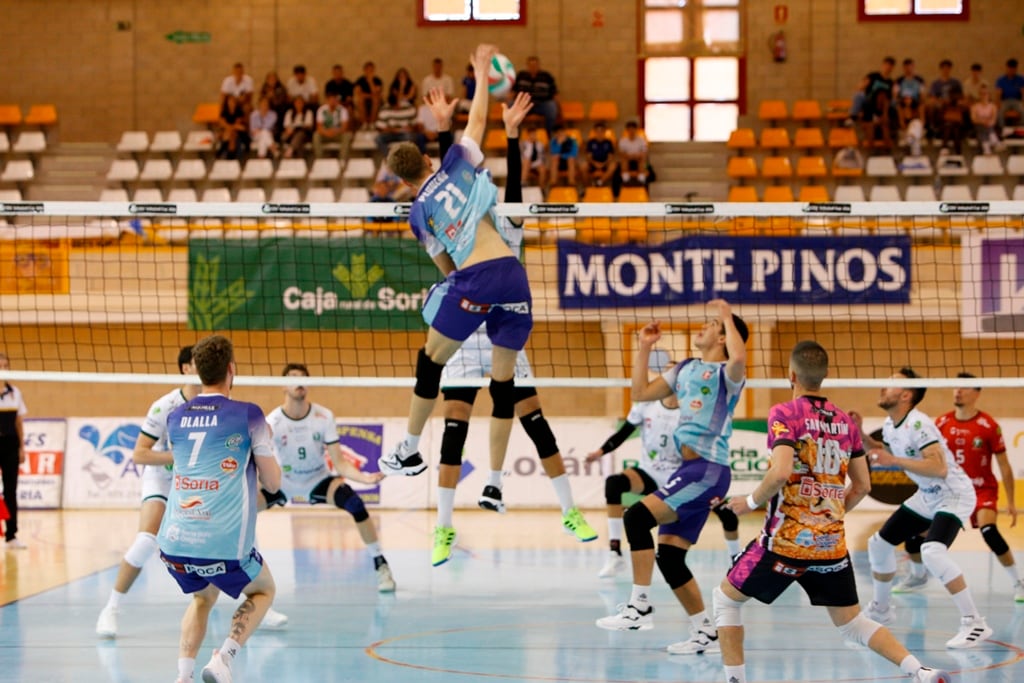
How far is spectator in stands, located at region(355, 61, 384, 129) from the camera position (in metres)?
23.0

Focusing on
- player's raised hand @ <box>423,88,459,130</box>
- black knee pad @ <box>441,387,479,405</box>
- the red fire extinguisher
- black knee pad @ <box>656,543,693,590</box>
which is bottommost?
black knee pad @ <box>656,543,693,590</box>

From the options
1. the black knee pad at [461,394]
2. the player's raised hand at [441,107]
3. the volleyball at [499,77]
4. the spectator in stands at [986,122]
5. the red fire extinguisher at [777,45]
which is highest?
the red fire extinguisher at [777,45]

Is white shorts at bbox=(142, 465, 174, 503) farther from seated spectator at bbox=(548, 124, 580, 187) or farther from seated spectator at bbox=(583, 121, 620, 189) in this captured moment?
seated spectator at bbox=(583, 121, 620, 189)

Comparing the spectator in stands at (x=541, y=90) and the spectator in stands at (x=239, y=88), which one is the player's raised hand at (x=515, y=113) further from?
the spectator in stands at (x=239, y=88)

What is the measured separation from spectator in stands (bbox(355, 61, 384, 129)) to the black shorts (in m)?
17.1

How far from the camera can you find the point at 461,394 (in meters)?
8.62

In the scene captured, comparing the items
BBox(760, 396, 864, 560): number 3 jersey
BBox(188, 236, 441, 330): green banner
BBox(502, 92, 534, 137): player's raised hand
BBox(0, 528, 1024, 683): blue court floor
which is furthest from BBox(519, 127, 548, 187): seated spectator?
BBox(760, 396, 864, 560): number 3 jersey

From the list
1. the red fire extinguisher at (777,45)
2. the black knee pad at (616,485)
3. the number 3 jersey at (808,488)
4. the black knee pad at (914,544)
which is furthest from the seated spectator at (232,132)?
the number 3 jersey at (808,488)

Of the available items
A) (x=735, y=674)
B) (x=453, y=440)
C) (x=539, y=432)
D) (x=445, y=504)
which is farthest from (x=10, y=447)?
(x=735, y=674)

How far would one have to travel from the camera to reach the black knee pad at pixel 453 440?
27.7 feet

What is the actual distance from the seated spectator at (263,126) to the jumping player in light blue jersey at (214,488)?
1592cm

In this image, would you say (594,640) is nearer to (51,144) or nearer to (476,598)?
(476,598)

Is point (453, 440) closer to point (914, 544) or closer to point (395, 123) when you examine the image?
point (914, 544)

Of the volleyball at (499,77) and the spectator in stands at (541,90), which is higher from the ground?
the spectator in stands at (541,90)
